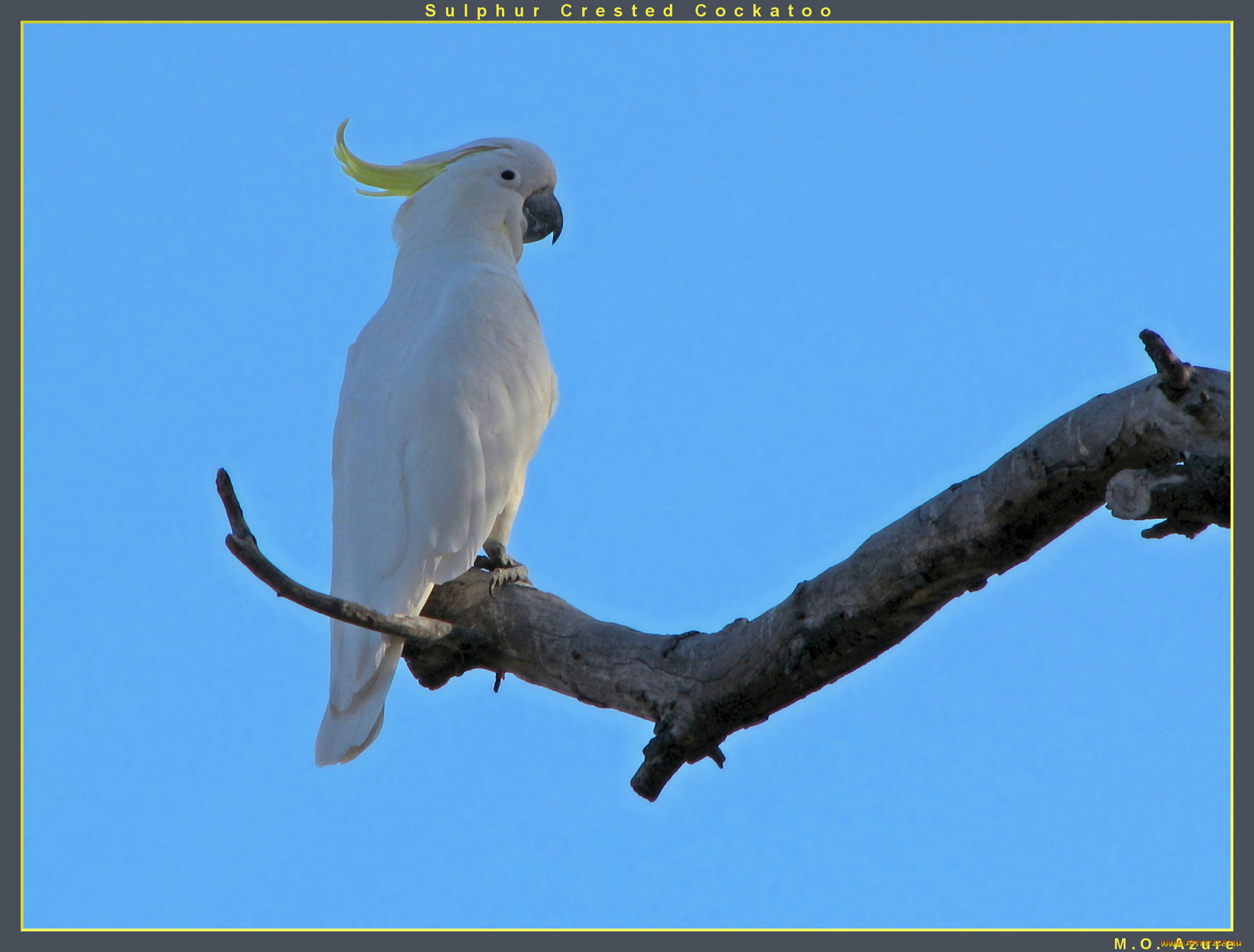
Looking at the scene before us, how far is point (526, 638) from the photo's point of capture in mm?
3090

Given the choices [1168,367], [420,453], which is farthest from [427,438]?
[1168,367]

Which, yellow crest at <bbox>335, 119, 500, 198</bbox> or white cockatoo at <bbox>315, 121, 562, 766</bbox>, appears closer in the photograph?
white cockatoo at <bbox>315, 121, 562, 766</bbox>

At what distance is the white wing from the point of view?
3.25 m

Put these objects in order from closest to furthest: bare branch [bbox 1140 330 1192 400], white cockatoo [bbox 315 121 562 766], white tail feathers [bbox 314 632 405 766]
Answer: bare branch [bbox 1140 330 1192 400]
white tail feathers [bbox 314 632 405 766]
white cockatoo [bbox 315 121 562 766]

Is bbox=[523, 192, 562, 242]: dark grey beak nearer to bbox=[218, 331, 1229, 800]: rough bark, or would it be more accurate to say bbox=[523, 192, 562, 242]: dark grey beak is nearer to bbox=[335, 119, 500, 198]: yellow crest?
bbox=[335, 119, 500, 198]: yellow crest

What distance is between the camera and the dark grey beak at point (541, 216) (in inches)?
185

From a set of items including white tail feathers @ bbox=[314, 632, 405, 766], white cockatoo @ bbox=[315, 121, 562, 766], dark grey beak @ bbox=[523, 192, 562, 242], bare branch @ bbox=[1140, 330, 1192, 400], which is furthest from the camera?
dark grey beak @ bbox=[523, 192, 562, 242]

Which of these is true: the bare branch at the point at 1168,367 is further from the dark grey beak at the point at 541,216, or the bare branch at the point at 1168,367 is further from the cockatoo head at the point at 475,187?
the dark grey beak at the point at 541,216

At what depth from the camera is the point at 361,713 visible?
322cm

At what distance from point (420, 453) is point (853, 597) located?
1555mm

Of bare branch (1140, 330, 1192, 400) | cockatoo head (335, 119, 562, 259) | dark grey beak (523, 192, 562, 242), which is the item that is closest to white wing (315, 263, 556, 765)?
cockatoo head (335, 119, 562, 259)
